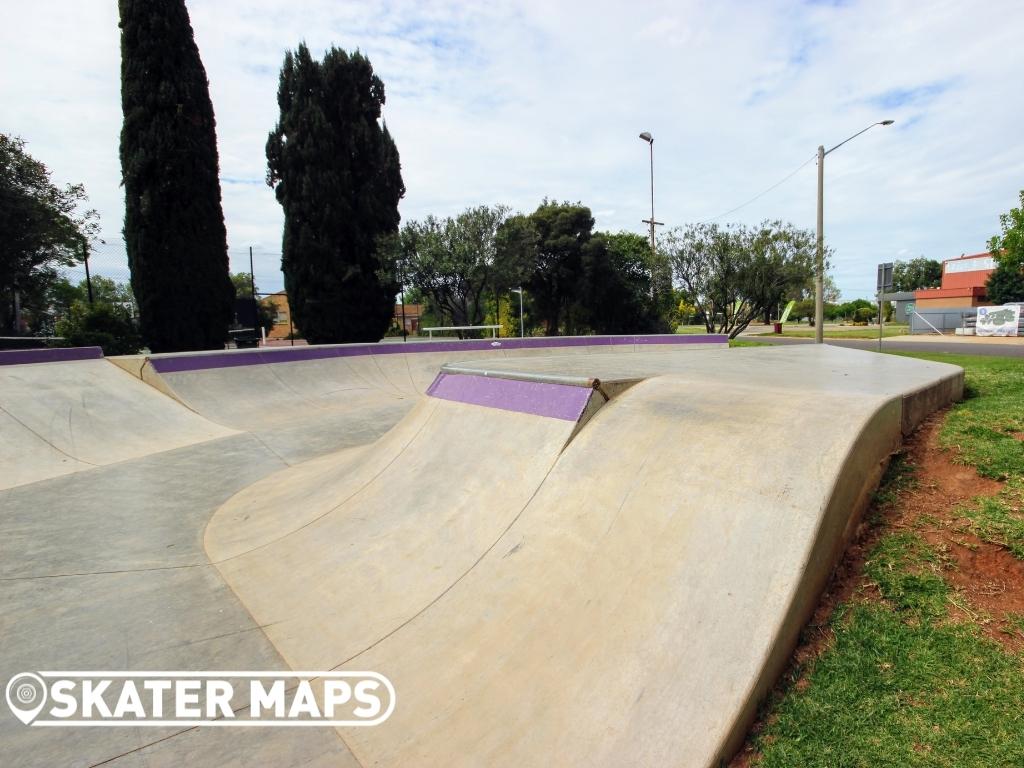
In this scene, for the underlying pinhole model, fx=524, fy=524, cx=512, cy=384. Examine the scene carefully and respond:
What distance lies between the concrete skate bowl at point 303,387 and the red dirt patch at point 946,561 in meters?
6.69

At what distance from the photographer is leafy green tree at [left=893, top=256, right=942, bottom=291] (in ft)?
290

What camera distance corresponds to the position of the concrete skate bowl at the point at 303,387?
928 cm

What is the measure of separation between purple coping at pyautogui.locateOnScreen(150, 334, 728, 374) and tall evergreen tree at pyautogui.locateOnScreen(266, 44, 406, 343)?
792 centimetres

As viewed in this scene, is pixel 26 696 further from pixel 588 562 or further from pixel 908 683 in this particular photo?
pixel 908 683

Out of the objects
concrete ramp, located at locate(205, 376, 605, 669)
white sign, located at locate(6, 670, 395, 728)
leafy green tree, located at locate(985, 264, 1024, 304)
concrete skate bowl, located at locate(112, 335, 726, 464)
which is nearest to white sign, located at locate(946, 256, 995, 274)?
leafy green tree, located at locate(985, 264, 1024, 304)

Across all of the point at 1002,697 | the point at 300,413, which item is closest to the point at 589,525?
the point at 1002,697

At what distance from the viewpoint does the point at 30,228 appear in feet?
53.6

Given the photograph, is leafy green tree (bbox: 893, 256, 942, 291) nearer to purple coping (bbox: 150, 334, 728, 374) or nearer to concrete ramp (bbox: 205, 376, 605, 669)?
purple coping (bbox: 150, 334, 728, 374)

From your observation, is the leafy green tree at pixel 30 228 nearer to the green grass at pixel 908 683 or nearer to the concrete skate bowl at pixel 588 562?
the concrete skate bowl at pixel 588 562

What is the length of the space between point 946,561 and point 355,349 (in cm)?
1479

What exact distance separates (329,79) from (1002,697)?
91.5 ft

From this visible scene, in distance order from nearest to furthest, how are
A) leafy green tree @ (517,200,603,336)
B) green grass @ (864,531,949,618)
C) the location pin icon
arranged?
green grass @ (864,531,949,618) → the location pin icon → leafy green tree @ (517,200,603,336)

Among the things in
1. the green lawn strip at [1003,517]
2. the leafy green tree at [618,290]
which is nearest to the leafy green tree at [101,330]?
the green lawn strip at [1003,517]

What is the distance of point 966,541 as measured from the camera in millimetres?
2768
